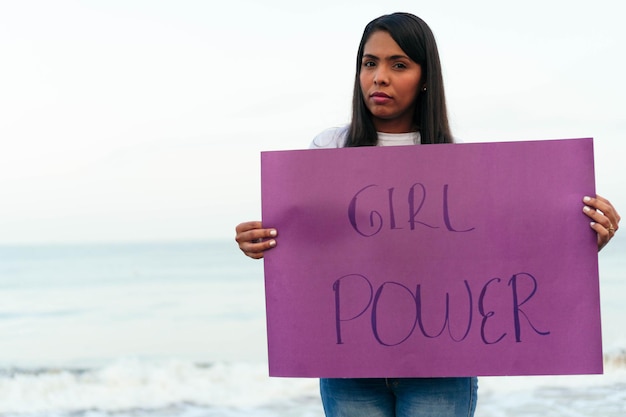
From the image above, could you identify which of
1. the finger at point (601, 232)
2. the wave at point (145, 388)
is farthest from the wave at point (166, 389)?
the finger at point (601, 232)

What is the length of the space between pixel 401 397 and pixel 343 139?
0.56 meters

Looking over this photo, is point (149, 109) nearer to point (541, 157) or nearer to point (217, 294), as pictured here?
point (217, 294)

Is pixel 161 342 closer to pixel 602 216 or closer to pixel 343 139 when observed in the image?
pixel 343 139

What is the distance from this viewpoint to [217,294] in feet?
26.6

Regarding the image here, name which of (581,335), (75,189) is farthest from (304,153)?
(75,189)

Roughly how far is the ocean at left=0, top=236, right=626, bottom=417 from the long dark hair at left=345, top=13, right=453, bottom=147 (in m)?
2.84

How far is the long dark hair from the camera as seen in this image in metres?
1.75

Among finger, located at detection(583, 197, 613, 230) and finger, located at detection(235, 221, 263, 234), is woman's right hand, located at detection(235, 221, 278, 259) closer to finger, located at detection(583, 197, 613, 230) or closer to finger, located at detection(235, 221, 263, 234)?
finger, located at detection(235, 221, 263, 234)

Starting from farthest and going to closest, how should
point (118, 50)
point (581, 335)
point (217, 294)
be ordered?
1. point (217, 294)
2. point (118, 50)
3. point (581, 335)

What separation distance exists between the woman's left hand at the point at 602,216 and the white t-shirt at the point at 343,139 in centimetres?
40

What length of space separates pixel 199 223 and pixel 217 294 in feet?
2.30

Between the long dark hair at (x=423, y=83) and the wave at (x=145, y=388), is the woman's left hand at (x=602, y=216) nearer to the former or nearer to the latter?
the long dark hair at (x=423, y=83)

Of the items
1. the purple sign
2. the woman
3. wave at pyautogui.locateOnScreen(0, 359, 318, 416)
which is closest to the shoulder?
the woman

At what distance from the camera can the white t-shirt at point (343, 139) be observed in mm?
1815
